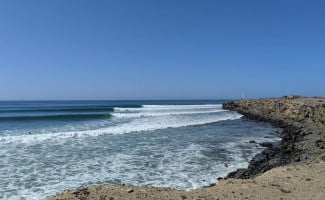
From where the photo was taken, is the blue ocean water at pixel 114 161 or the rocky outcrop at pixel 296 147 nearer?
the blue ocean water at pixel 114 161

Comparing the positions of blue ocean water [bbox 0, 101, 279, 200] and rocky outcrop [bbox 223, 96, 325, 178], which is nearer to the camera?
blue ocean water [bbox 0, 101, 279, 200]

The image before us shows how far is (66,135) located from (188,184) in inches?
527

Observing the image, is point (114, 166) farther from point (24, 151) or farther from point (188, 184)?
point (24, 151)

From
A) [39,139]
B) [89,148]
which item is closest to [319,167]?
[89,148]

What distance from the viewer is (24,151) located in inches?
618

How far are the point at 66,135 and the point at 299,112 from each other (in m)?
20.1

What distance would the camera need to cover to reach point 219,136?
2120 cm

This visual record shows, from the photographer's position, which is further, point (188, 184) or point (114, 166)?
point (114, 166)

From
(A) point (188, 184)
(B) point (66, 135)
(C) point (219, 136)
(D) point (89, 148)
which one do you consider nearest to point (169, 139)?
(C) point (219, 136)

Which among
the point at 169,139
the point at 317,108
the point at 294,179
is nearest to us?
the point at 294,179

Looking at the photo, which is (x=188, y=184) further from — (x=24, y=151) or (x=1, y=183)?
(x=24, y=151)

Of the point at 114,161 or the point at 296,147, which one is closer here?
the point at 114,161

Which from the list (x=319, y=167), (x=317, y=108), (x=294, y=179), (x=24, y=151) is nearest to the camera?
(x=294, y=179)

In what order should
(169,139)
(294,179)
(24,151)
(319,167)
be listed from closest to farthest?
(294,179), (319,167), (24,151), (169,139)
